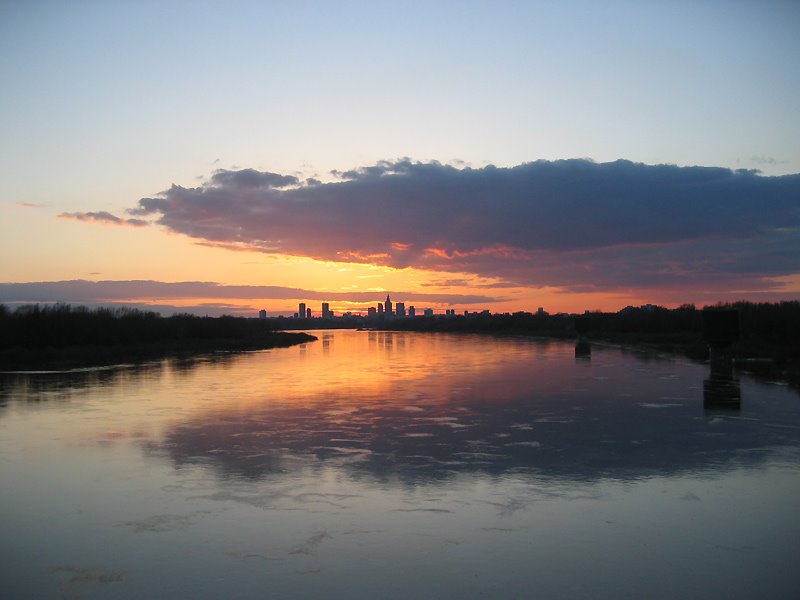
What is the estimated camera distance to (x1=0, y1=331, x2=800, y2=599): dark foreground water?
546 cm

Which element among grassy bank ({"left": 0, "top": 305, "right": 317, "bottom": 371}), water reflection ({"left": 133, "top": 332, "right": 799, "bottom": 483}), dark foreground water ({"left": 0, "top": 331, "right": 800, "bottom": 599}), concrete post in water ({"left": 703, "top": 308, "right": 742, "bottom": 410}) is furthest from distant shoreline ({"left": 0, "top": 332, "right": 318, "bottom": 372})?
concrete post in water ({"left": 703, "top": 308, "right": 742, "bottom": 410})

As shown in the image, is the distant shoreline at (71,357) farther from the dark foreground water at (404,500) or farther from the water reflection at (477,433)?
the dark foreground water at (404,500)

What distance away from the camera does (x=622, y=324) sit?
2972 inches

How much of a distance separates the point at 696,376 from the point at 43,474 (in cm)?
1976

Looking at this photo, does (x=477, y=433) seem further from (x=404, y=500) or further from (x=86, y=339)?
(x=86, y=339)

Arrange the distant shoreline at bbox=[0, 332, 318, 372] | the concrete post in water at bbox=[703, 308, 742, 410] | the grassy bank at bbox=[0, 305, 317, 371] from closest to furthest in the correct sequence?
the concrete post in water at bbox=[703, 308, 742, 410] → the distant shoreline at bbox=[0, 332, 318, 372] → the grassy bank at bbox=[0, 305, 317, 371]

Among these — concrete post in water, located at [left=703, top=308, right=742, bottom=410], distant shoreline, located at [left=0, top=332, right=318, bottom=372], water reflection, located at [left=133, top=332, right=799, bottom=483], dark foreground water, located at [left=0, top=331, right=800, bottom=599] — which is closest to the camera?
dark foreground water, located at [left=0, top=331, right=800, bottom=599]

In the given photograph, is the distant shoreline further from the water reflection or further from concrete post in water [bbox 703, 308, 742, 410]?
concrete post in water [bbox 703, 308, 742, 410]

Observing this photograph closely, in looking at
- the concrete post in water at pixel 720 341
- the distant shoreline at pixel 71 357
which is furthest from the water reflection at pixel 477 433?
the distant shoreline at pixel 71 357

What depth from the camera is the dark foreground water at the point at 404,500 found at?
215 inches

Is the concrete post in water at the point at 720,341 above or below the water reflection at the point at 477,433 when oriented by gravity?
above

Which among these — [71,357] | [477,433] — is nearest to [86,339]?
[71,357]

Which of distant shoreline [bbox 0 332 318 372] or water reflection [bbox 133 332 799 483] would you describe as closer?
water reflection [bbox 133 332 799 483]

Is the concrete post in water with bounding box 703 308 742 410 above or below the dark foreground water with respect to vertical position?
above
